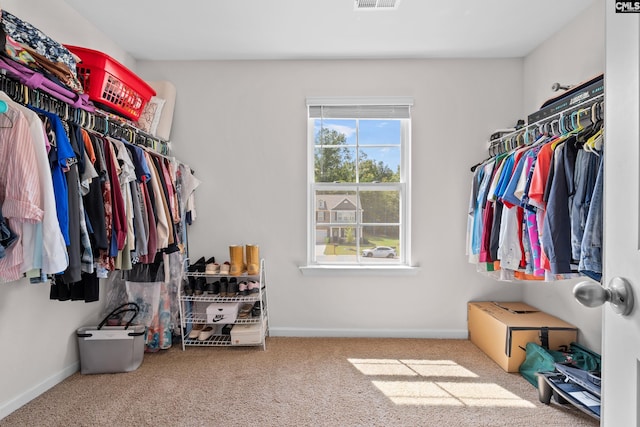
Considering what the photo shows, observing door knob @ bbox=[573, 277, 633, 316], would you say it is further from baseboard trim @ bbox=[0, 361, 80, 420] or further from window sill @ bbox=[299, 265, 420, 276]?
baseboard trim @ bbox=[0, 361, 80, 420]

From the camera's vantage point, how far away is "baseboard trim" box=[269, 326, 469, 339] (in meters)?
2.80

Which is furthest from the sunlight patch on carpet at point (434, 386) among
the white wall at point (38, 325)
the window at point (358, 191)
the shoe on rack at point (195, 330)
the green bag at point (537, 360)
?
the white wall at point (38, 325)

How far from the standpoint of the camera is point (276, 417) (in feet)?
5.76

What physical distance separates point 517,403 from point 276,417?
4.44 ft

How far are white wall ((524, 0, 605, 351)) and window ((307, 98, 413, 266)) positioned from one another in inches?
40.7

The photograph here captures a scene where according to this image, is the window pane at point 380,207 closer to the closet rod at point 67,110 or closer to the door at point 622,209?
the closet rod at point 67,110

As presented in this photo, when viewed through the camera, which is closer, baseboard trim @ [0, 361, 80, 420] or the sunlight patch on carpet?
baseboard trim @ [0, 361, 80, 420]

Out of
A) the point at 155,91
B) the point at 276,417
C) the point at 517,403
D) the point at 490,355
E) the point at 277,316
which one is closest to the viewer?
the point at 276,417

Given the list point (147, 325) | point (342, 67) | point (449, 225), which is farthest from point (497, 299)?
point (147, 325)

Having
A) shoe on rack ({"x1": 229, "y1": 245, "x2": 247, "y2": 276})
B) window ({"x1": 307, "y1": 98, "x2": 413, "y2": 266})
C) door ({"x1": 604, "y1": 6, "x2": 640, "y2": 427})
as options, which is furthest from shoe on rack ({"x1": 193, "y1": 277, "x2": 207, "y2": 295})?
door ({"x1": 604, "y1": 6, "x2": 640, "y2": 427})

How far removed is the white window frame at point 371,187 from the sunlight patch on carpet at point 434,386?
0.76m

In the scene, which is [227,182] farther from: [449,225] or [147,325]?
[449,225]

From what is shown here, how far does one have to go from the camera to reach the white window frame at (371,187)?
2816 millimetres

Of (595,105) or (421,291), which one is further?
(421,291)
